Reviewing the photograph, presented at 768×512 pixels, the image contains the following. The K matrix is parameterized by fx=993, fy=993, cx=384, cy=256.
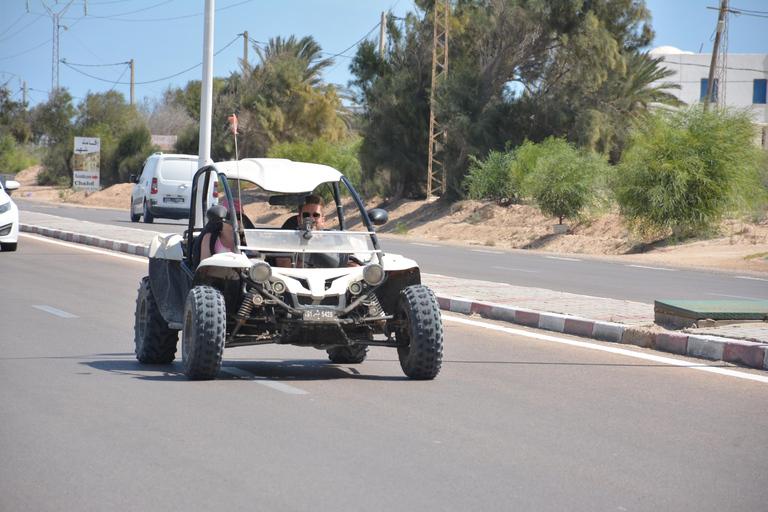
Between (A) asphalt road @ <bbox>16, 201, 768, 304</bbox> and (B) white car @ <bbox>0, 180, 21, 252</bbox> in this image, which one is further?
(B) white car @ <bbox>0, 180, 21, 252</bbox>

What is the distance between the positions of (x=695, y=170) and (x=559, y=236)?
5.39 metres

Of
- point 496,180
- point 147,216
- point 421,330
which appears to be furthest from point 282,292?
point 496,180

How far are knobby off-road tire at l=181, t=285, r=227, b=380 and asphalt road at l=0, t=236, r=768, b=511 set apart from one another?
0.46 ft

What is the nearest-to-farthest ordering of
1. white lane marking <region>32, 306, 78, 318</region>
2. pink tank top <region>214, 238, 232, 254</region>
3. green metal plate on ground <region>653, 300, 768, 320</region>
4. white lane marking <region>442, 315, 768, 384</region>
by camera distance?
pink tank top <region>214, 238, 232, 254</region>
white lane marking <region>442, 315, 768, 384</region>
green metal plate on ground <region>653, 300, 768, 320</region>
white lane marking <region>32, 306, 78, 318</region>

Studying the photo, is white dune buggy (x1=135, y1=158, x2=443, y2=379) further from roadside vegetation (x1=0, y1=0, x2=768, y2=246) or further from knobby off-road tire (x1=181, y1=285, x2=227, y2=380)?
roadside vegetation (x1=0, y1=0, x2=768, y2=246)

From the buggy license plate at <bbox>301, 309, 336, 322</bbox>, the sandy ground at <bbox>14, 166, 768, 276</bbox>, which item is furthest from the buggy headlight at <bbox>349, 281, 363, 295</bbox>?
the sandy ground at <bbox>14, 166, 768, 276</bbox>

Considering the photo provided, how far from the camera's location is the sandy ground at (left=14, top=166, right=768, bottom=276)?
973 inches

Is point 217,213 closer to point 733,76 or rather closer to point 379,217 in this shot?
point 379,217

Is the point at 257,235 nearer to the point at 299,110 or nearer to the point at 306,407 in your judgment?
the point at 306,407

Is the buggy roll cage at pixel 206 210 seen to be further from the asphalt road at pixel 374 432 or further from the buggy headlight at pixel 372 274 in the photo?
the asphalt road at pixel 374 432

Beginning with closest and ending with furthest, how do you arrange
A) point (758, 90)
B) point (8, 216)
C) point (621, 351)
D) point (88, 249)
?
point (621, 351) < point (8, 216) < point (88, 249) < point (758, 90)

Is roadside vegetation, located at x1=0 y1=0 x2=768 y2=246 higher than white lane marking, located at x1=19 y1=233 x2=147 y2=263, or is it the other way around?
roadside vegetation, located at x1=0 y1=0 x2=768 y2=246

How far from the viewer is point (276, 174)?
301 inches

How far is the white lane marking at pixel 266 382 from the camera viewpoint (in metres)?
6.73
